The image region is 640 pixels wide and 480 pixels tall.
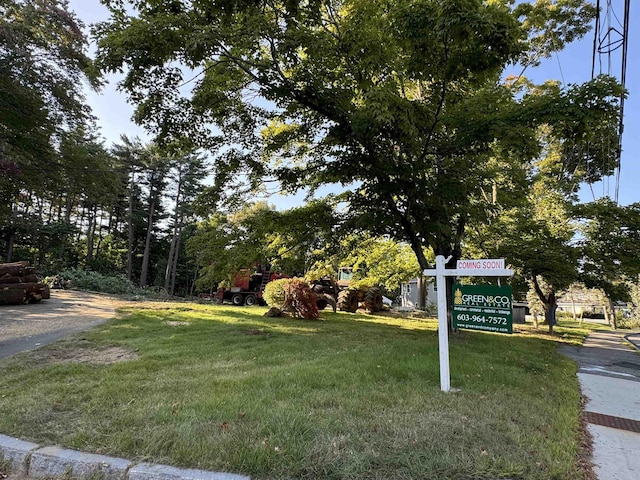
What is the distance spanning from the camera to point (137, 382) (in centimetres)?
441

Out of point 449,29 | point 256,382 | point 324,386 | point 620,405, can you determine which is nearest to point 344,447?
point 324,386

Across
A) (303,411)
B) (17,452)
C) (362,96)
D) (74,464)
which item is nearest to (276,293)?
(362,96)

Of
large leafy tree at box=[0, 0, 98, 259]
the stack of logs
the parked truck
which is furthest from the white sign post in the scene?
the parked truck

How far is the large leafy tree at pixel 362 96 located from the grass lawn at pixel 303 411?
3651 mm

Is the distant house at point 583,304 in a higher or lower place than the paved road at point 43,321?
higher

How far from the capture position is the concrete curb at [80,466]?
2404 mm

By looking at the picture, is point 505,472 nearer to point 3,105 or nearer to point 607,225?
point 607,225

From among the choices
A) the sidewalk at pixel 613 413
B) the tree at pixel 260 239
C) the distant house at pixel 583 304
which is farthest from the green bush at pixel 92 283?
the distant house at pixel 583 304

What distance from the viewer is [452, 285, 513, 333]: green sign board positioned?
15.1 feet

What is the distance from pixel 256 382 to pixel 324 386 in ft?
2.57

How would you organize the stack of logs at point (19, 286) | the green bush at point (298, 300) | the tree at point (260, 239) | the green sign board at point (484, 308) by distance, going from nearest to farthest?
the green sign board at point (484, 308)
the tree at point (260, 239)
the green bush at point (298, 300)
the stack of logs at point (19, 286)

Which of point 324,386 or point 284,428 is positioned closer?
point 284,428

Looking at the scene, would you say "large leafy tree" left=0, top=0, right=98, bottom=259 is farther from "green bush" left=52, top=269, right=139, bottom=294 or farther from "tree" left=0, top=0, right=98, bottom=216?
"green bush" left=52, top=269, right=139, bottom=294

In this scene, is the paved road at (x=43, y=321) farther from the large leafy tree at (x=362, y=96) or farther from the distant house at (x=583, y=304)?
the distant house at (x=583, y=304)
